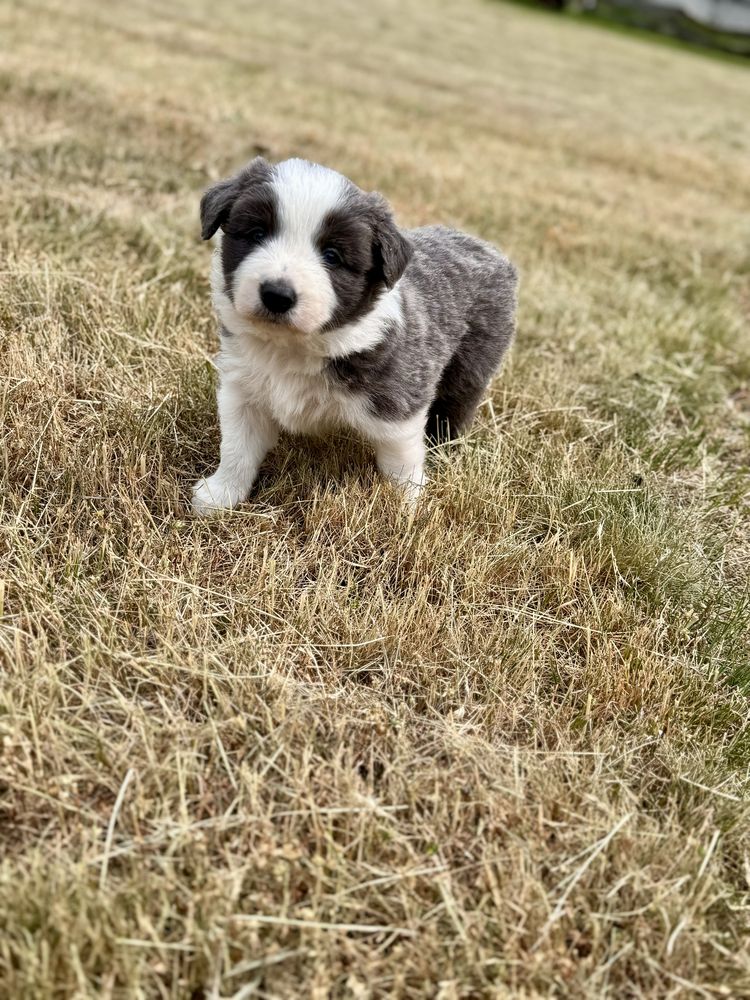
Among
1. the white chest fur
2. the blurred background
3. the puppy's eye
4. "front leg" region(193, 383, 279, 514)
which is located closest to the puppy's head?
the puppy's eye

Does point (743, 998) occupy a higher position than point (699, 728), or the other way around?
point (699, 728)

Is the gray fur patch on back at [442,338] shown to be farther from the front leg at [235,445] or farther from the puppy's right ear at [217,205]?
the puppy's right ear at [217,205]

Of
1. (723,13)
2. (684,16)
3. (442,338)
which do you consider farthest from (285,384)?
(723,13)

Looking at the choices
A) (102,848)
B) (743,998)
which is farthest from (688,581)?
(102,848)

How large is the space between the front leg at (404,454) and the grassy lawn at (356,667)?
101 mm

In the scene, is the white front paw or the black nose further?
the white front paw

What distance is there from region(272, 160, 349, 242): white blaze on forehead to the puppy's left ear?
17 cm

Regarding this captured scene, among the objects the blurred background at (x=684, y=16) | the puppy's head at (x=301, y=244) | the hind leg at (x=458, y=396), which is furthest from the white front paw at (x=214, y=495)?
the blurred background at (x=684, y=16)

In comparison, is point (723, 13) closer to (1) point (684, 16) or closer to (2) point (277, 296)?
(1) point (684, 16)

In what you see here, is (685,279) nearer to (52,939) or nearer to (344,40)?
(52,939)

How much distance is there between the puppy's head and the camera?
2.79 metres

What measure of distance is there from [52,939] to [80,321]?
2.88 metres

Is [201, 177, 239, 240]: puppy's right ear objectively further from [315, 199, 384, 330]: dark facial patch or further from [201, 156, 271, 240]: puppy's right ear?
[315, 199, 384, 330]: dark facial patch

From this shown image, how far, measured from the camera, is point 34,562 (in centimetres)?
268
